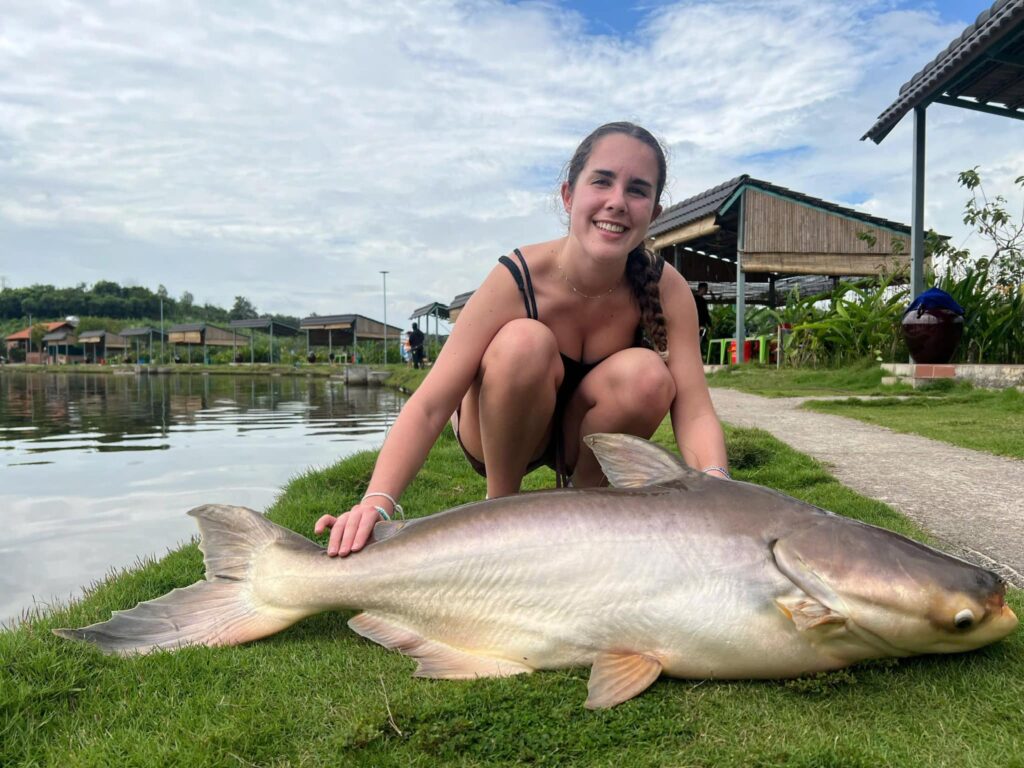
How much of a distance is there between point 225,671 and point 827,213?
55.7ft

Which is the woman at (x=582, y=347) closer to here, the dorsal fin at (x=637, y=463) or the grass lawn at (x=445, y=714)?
the dorsal fin at (x=637, y=463)

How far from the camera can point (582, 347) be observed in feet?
9.13

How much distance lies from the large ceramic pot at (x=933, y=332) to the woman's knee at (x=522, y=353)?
7686 millimetres

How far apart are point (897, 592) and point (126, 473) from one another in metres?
6.85

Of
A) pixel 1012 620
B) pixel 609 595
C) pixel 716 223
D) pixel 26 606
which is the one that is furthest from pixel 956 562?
pixel 716 223

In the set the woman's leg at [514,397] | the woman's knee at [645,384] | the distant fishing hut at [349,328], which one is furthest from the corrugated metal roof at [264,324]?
the woman's knee at [645,384]

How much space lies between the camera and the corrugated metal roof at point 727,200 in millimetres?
15516

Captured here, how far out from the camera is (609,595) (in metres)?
1.74

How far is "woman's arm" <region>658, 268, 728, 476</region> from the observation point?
2.43 metres

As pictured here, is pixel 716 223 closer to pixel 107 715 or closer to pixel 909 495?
pixel 909 495

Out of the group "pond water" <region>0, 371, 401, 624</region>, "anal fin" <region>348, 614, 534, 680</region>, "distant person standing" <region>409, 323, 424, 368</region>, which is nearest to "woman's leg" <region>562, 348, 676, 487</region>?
"anal fin" <region>348, 614, 534, 680</region>

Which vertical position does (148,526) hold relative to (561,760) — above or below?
below

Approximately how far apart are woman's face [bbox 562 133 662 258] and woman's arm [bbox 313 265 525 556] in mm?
355

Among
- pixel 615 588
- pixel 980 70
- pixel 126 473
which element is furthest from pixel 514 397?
pixel 980 70
